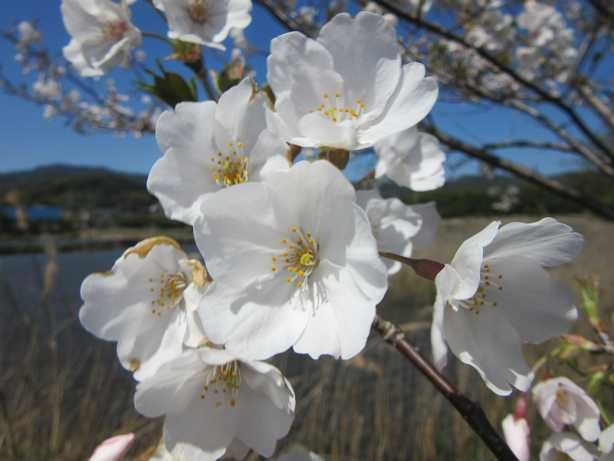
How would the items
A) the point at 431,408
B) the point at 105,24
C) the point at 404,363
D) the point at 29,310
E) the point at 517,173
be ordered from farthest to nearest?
the point at 29,310 < the point at 404,363 < the point at 431,408 < the point at 517,173 < the point at 105,24

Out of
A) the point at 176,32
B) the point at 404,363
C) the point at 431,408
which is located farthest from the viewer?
the point at 404,363

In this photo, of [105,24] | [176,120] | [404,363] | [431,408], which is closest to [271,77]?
[176,120]

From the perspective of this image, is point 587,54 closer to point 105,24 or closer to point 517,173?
point 517,173

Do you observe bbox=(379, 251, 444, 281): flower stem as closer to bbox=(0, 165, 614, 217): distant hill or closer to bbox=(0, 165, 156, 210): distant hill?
bbox=(0, 165, 614, 217): distant hill

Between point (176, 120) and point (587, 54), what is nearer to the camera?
point (176, 120)

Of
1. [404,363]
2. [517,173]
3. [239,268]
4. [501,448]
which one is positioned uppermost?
[239,268]

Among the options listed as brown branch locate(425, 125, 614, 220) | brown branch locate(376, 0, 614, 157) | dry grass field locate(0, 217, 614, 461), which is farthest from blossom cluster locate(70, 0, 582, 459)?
dry grass field locate(0, 217, 614, 461)

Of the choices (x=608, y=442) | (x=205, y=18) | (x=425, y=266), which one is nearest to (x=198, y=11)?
(x=205, y=18)
